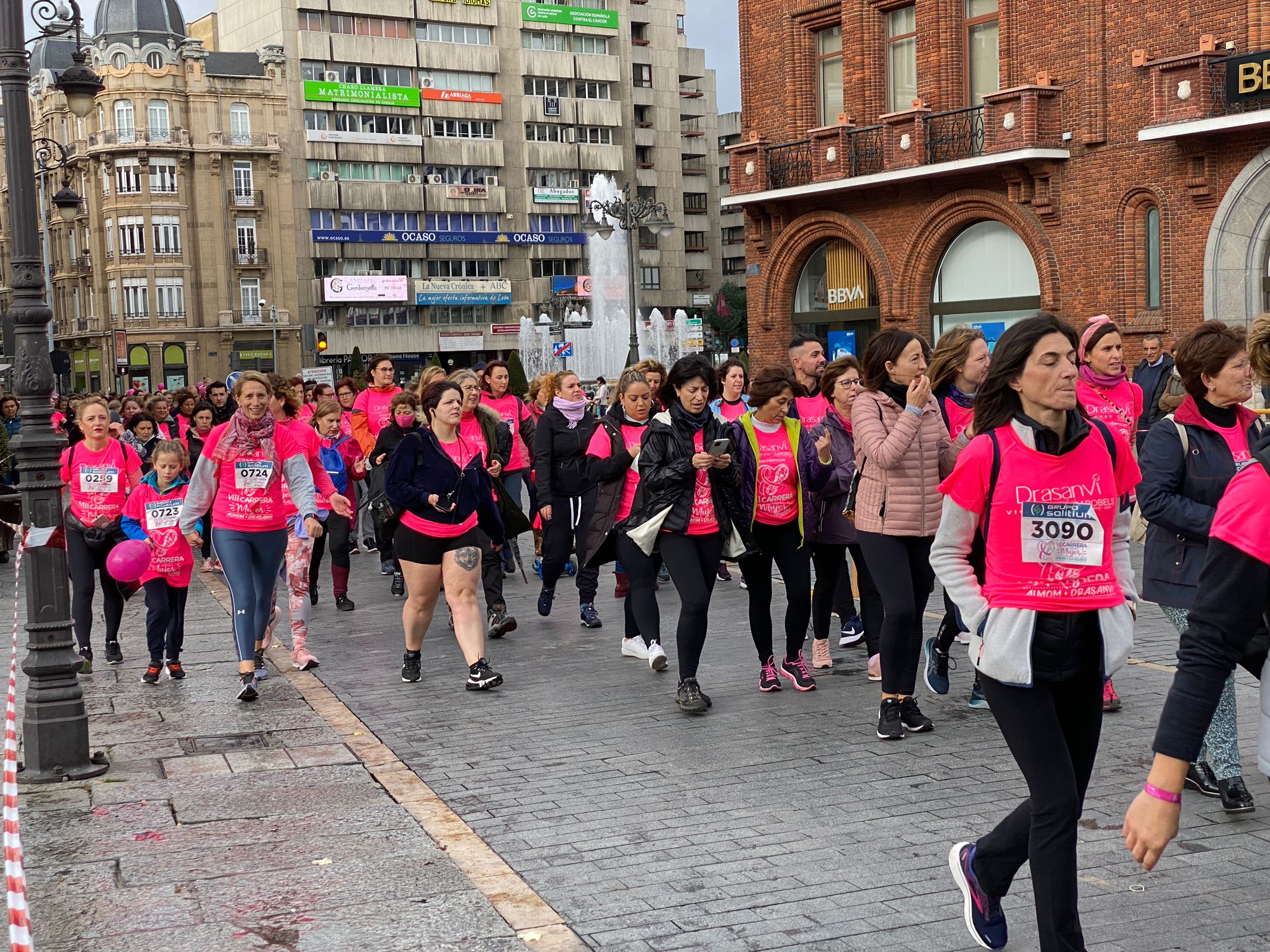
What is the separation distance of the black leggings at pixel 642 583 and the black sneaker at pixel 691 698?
2.61 ft

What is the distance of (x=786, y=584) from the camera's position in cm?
866

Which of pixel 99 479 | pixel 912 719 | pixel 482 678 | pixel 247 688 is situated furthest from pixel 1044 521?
pixel 99 479

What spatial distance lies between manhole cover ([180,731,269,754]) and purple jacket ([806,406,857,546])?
10.9 ft

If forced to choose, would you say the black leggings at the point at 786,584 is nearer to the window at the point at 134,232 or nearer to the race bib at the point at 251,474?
the race bib at the point at 251,474

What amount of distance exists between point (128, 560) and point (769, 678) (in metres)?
4.05

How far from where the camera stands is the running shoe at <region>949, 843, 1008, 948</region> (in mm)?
4438

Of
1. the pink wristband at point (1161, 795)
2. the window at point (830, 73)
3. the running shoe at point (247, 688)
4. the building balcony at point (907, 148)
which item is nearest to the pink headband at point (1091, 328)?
the running shoe at point (247, 688)

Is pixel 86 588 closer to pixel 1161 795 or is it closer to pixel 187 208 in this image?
pixel 1161 795

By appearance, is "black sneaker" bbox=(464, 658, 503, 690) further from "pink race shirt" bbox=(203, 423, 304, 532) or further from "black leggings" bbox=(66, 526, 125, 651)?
"black leggings" bbox=(66, 526, 125, 651)

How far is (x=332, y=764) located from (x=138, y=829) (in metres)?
1.22

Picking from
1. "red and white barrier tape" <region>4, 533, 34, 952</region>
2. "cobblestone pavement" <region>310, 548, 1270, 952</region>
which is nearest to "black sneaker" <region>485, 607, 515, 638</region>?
"cobblestone pavement" <region>310, 548, 1270, 952</region>

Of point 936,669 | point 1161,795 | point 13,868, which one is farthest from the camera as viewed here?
point 936,669

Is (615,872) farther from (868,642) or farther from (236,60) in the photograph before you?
(236,60)

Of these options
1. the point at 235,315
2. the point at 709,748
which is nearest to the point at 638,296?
the point at 235,315
